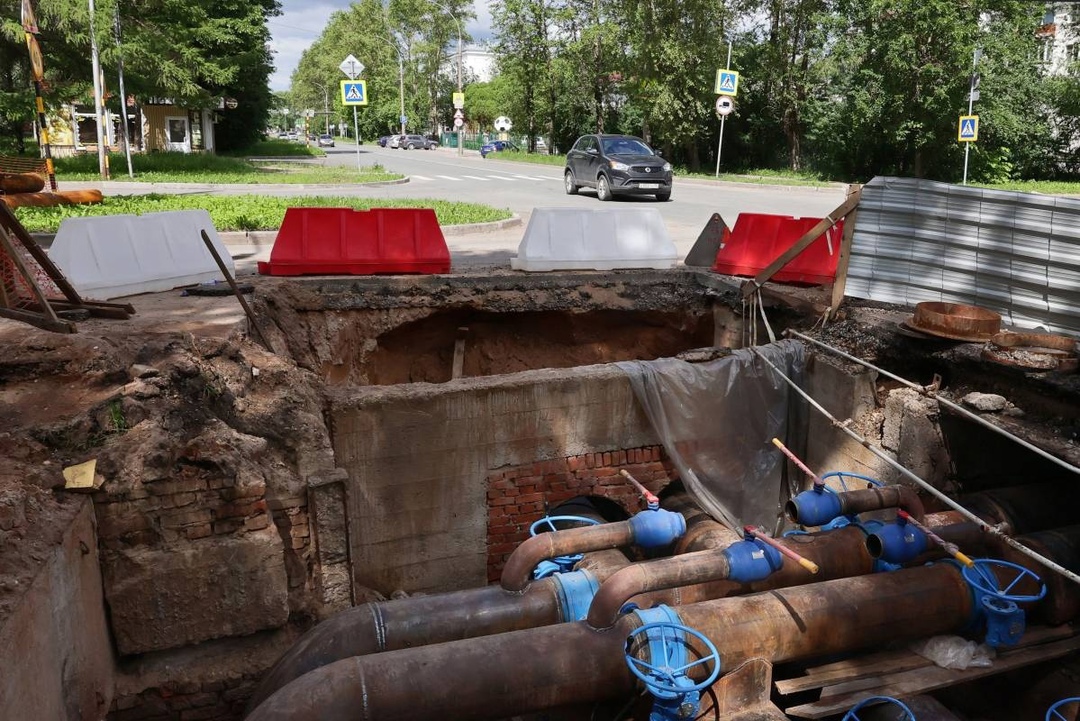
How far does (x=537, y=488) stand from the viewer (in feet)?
19.7

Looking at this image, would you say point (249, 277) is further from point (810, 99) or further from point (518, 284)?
point (810, 99)

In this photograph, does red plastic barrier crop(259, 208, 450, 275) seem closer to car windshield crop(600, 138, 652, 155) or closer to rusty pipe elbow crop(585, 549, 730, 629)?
rusty pipe elbow crop(585, 549, 730, 629)

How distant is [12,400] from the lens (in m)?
4.40

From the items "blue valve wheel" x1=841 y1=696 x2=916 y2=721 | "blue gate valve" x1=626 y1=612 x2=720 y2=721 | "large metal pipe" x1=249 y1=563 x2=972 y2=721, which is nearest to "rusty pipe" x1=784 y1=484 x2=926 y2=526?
"large metal pipe" x1=249 y1=563 x2=972 y2=721

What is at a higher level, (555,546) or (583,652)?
(555,546)

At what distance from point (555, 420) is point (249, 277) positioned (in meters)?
3.90

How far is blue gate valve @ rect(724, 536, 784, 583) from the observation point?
398cm

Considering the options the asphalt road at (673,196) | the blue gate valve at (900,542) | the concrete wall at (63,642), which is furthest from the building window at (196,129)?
the blue gate valve at (900,542)

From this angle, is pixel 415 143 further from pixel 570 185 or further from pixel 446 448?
pixel 446 448

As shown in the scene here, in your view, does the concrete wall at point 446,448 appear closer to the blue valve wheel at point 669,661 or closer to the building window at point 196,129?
the blue valve wheel at point 669,661

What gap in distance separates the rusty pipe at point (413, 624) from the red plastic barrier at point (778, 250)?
4.90m

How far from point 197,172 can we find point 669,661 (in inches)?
983

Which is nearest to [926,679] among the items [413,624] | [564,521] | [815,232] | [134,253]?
[564,521]

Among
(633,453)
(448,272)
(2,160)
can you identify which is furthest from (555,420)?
(2,160)
